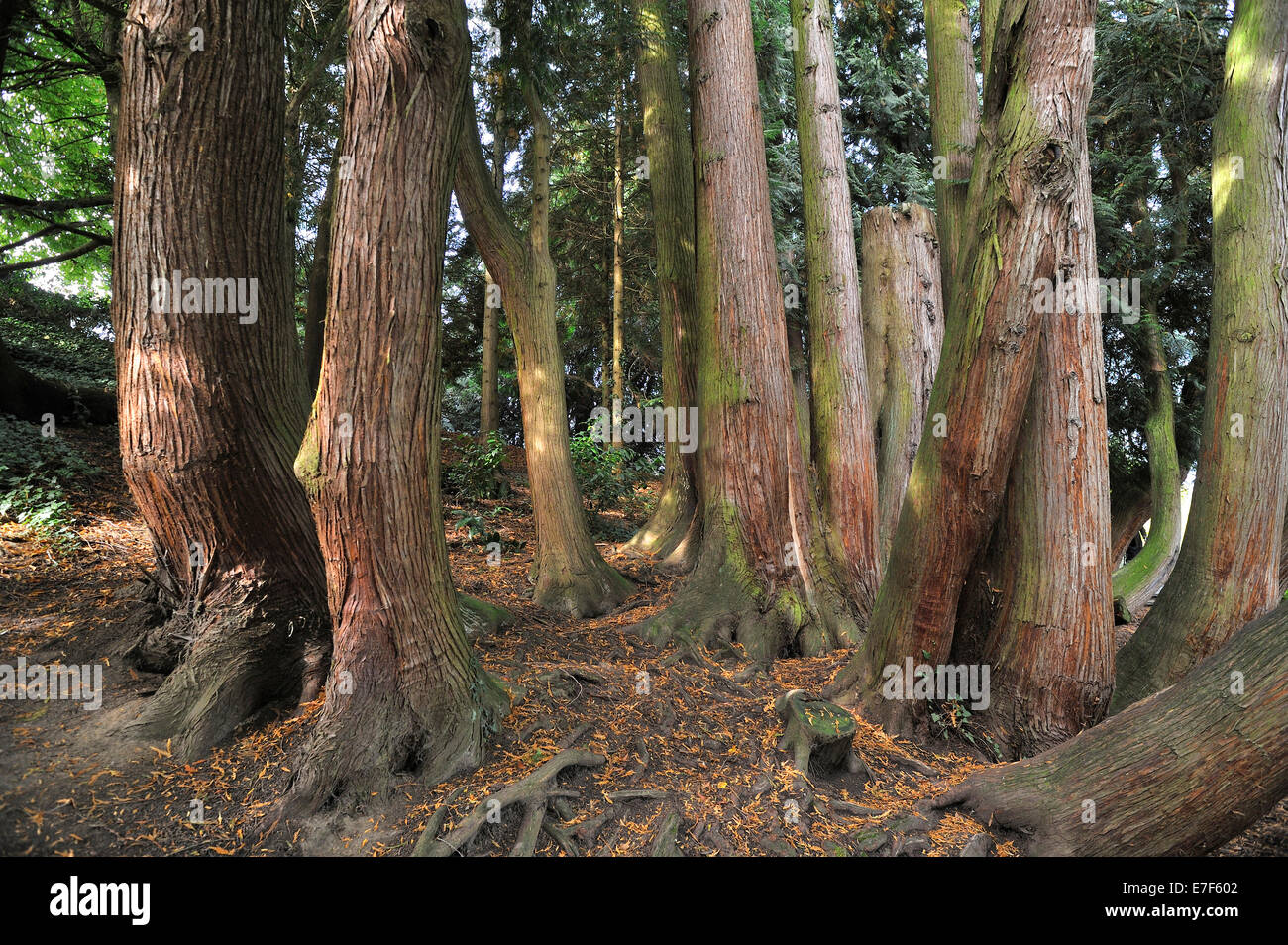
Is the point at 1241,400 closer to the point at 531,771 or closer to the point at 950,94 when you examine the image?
the point at 950,94

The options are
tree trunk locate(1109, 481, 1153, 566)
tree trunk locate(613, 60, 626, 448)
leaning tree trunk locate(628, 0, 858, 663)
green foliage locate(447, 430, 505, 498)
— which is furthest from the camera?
tree trunk locate(1109, 481, 1153, 566)

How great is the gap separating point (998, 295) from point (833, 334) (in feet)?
9.74

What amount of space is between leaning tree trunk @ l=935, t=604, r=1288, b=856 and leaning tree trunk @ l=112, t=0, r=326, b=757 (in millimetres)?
3892

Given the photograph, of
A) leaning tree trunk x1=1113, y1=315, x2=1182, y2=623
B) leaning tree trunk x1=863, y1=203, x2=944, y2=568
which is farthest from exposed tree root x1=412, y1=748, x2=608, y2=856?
leaning tree trunk x1=1113, y1=315, x2=1182, y2=623

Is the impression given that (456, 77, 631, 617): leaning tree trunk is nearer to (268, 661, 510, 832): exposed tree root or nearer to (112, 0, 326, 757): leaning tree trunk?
(112, 0, 326, 757): leaning tree trunk

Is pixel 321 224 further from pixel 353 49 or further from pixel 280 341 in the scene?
pixel 353 49

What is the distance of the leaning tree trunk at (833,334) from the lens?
6398 mm

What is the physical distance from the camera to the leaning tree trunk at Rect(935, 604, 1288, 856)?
2.90 m

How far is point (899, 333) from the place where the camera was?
735 centimetres

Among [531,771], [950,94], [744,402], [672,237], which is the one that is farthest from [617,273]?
[531,771]

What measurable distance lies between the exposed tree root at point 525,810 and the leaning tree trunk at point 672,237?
3694 millimetres

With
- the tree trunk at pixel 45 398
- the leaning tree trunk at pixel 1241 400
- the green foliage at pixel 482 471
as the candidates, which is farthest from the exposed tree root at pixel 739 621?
the tree trunk at pixel 45 398

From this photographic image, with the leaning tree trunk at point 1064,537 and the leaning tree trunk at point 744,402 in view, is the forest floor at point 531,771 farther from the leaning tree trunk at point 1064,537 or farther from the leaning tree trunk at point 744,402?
the leaning tree trunk at point 744,402

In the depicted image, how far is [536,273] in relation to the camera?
640 centimetres
